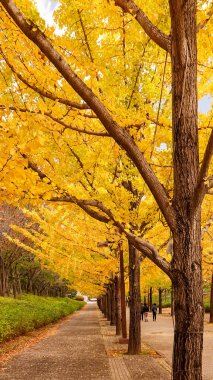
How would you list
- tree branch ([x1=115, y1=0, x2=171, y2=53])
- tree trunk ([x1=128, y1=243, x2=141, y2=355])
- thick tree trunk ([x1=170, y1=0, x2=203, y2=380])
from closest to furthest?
thick tree trunk ([x1=170, y1=0, x2=203, y2=380]) < tree branch ([x1=115, y1=0, x2=171, y2=53]) < tree trunk ([x1=128, y1=243, x2=141, y2=355])

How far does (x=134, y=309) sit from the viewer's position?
1246 centimetres

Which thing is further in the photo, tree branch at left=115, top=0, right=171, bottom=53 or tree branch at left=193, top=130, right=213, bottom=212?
tree branch at left=115, top=0, right=171, bottom=53

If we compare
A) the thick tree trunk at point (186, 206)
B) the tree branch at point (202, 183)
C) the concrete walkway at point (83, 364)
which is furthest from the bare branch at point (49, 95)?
the concrete walkway at point (83, 364)

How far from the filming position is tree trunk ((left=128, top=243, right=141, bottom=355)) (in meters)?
12.2

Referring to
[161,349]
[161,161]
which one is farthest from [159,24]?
[161,349]

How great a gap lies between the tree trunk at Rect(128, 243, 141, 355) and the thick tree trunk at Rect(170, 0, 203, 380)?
27.5 ft

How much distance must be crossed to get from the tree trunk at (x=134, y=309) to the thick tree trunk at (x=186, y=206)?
330 inches

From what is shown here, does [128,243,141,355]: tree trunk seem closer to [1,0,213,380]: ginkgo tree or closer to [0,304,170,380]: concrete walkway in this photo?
[0,304,170,380]: concrete walkway

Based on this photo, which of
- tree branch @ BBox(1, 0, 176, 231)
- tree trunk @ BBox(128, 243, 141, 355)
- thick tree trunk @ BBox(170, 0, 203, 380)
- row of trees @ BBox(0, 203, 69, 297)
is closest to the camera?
tree branch @ BBox(1, 0, 176, 231)

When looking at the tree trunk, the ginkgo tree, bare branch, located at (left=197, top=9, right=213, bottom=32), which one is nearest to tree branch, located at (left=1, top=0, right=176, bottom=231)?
the ginkgo tree

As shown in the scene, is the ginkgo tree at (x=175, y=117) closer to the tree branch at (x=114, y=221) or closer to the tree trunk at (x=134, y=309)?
the tree branch at (x=114, y=221)

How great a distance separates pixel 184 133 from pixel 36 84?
1.78 m

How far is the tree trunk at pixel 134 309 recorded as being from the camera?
12.2 metres

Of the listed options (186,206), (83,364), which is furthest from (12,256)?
(186,206)
